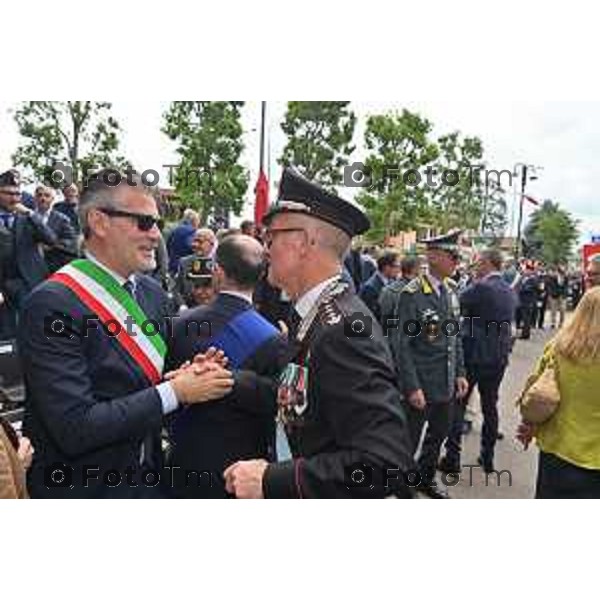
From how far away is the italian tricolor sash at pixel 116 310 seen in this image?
231 centimetres

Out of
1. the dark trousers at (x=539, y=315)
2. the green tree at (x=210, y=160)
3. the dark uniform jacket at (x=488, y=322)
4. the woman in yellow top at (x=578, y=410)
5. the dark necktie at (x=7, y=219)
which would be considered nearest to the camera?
the woman in yellow top at (x=578, y=410)

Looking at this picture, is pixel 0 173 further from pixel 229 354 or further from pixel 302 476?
pixel 302 476

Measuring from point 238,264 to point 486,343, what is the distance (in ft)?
10.9

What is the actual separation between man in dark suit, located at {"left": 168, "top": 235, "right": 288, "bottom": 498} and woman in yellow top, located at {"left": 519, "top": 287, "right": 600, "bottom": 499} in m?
1.27

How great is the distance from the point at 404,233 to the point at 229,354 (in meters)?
5.62

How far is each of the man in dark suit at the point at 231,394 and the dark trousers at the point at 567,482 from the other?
133 cm

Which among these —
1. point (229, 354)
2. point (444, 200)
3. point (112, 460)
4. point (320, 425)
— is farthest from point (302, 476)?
point (444, 200)

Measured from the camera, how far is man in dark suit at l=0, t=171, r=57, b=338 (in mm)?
5609

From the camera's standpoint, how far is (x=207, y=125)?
5523 millimetres

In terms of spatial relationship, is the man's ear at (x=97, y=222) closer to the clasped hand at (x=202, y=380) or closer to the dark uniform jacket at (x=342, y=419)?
the clasped hand at (x=202, y=380)

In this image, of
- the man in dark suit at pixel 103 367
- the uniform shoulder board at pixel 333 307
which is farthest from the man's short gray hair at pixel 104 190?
the uniform shoulder board at pixel 333 307

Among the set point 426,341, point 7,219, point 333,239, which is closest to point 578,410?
point 333,239

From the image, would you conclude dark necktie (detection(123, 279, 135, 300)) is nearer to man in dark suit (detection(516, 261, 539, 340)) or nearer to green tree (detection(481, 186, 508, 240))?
green tree (detection(481, 186, 508, 240))

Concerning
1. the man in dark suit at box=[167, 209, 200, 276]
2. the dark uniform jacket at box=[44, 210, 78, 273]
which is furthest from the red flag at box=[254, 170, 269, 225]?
the man in dark suit at box=[167, 209, 200, 276]
